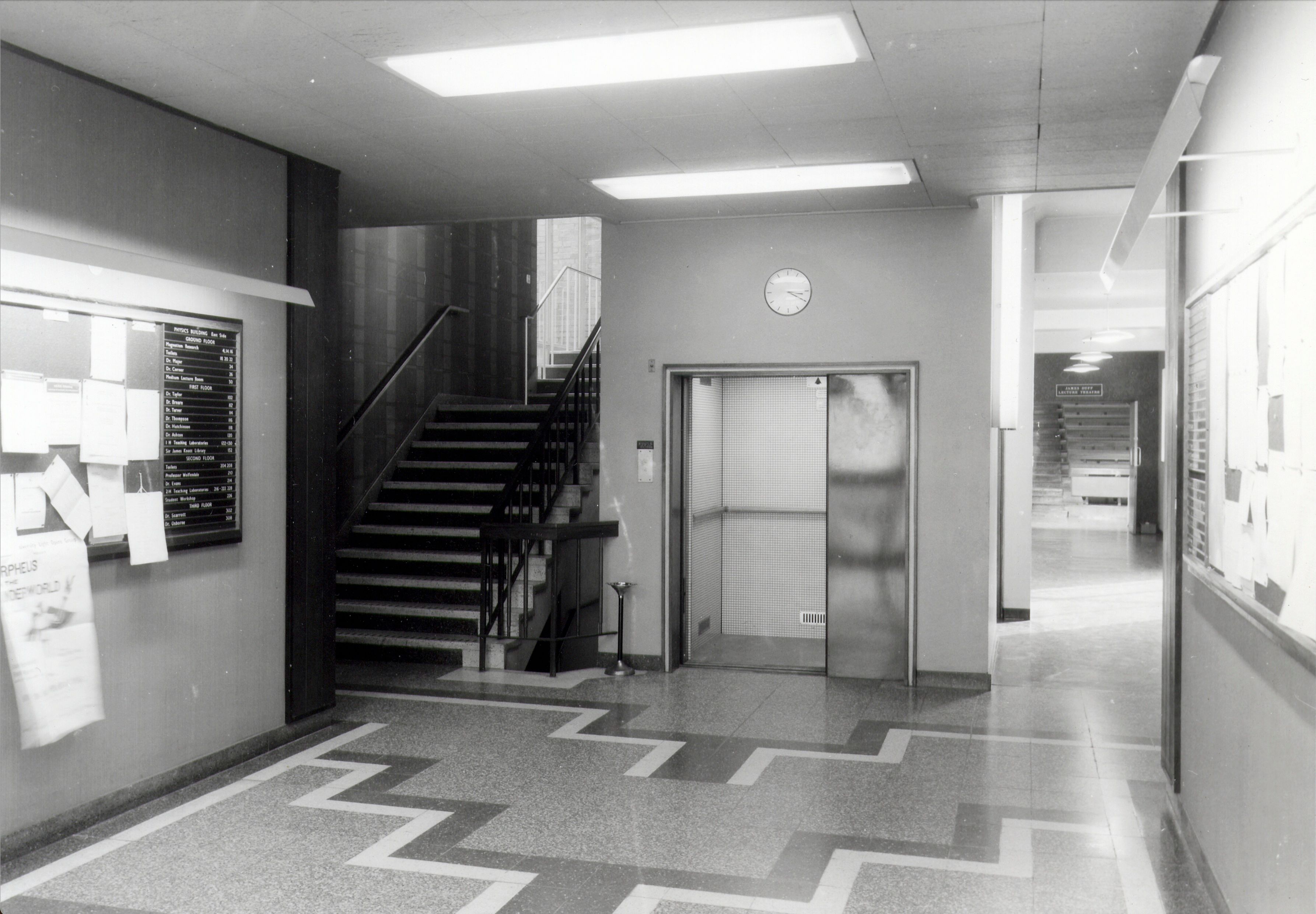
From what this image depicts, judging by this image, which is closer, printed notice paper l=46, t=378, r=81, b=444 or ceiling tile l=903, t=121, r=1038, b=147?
printed notice paper l=46, t=378, r=81, b=444

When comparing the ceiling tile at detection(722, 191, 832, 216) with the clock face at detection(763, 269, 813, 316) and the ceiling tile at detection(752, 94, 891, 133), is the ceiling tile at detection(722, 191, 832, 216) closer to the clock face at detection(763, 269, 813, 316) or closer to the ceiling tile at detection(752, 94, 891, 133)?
the clock face at detection(763, 269, 813, 316)

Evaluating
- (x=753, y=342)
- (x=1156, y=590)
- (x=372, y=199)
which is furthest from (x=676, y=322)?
(x=1156, y=590)

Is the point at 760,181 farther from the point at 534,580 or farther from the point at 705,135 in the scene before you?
the point at 534,580

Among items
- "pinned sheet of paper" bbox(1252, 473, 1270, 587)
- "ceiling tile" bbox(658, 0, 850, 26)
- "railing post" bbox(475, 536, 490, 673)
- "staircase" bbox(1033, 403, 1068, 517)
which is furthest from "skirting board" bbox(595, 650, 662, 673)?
"staircase" bbox(1033, 403, 1068, 517)

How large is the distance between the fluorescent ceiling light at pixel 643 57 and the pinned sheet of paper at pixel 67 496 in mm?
1925

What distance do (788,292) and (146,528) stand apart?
3983 mm

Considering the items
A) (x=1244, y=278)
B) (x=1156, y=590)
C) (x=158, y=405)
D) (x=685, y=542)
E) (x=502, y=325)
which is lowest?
(x=1156, y=590)

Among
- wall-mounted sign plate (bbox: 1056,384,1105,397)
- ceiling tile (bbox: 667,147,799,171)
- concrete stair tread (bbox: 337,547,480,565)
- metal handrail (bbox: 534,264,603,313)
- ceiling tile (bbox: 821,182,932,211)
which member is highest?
metal handrail (bbox: 534,264,603,313)

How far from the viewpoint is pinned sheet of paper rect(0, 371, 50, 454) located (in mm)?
3859

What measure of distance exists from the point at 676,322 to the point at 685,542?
4.77 feet

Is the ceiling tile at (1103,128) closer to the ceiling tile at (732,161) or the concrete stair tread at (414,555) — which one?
the ceiling tile at (732,161)

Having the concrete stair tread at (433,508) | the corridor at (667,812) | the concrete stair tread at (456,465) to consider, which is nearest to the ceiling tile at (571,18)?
the corridor at (667,812)

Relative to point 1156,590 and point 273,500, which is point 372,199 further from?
point 1156,590

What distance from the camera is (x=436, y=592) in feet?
25.3
